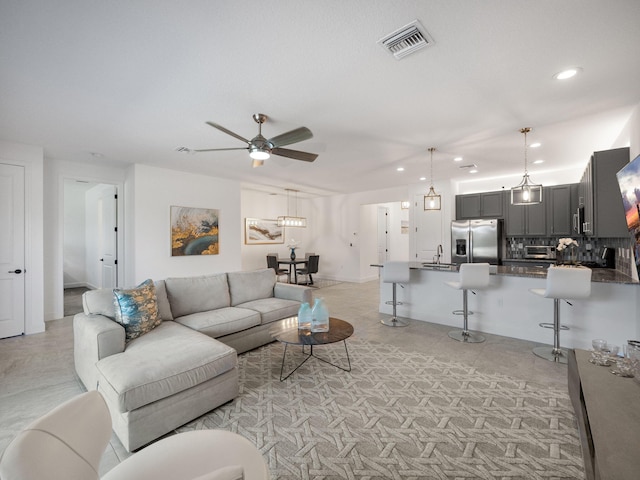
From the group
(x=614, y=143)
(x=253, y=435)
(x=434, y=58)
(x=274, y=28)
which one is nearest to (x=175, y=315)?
(x=253, y=435)

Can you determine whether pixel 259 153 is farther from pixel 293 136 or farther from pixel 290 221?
pixel 290 221

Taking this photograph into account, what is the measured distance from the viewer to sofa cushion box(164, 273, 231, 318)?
3359 mm

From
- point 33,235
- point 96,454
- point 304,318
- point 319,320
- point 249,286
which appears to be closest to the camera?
point 96,454

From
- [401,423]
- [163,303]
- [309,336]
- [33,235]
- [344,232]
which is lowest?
[401,423]

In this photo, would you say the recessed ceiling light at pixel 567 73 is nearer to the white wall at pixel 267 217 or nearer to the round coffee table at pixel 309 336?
the round coffee table at pixel 309 336

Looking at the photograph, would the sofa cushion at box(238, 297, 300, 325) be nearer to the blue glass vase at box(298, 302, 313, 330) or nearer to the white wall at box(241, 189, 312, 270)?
the blue glass vase at box(298, 302, 313, 330)

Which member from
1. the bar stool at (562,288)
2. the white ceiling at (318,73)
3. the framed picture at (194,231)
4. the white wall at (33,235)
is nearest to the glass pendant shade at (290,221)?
the framed picture at (194,231)

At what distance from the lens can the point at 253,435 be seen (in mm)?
1997

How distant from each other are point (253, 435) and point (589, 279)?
360 cm

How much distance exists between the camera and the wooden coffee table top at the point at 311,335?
2.61 m

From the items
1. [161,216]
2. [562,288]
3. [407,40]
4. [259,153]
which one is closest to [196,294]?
[259,153]

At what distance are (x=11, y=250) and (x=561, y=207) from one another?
9077 millimetres

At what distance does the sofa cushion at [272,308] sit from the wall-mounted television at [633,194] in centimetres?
333

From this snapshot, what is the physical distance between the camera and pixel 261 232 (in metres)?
9.04
